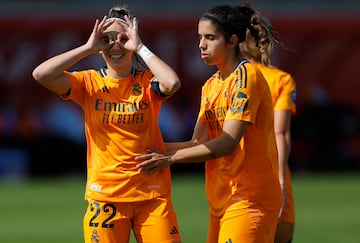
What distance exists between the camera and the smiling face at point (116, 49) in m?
6.76

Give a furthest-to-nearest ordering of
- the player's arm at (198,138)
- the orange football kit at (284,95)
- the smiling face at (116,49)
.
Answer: the orange football kit at (284,95) < the player's arm at (198,138) < the smiling face at (116,49)

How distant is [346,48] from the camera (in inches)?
923

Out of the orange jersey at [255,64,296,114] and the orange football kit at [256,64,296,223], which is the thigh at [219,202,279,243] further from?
the orange jersey at [255,64,296,114]

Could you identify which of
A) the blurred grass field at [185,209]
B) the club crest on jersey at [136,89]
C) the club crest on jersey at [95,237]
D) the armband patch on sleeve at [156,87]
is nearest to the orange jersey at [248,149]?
the armband patch on sleeve at [156,87]

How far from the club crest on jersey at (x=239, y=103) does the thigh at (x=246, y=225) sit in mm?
598

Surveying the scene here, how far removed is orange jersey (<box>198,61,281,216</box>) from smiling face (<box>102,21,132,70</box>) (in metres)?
0.65

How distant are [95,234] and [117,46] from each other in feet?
4.05

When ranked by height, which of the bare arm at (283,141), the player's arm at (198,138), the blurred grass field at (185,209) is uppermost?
the player's arm at (198,138)

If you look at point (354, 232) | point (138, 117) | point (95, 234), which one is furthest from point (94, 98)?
point (354, 232)

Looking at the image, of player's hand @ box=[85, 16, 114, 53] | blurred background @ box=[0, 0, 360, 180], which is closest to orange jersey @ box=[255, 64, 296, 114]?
player's hand @ box=[85, 16, 114, 53]

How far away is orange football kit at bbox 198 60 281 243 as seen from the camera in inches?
257

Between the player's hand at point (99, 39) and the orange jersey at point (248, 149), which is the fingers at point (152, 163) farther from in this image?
the player's hand at point (99, 39)

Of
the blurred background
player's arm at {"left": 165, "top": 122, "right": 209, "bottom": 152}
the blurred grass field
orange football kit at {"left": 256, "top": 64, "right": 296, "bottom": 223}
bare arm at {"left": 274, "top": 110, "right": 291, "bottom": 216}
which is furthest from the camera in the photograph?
the blurred background

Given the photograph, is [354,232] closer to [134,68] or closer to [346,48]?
[134,68]
